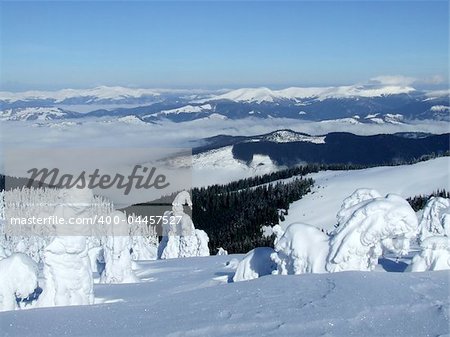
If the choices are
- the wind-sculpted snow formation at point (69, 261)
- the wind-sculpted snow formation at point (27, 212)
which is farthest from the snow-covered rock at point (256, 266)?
the wind-sculpted snow formation at point (27, 212)

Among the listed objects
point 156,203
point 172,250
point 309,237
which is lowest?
point 156,203

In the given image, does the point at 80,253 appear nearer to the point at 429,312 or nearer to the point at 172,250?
the point at 429,312

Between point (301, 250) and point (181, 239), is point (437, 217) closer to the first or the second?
point (301, 250)

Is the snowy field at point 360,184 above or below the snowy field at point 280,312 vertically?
below

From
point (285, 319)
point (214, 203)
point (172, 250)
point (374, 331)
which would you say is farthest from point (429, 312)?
point (214, 203)

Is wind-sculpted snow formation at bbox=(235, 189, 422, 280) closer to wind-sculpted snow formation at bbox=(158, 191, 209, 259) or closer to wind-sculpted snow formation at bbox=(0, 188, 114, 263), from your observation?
wind-sculpted snow formation at bbox=(158, 191, 209, 259)

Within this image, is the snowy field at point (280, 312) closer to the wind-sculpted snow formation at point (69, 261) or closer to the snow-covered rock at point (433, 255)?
the wind-sculpted snow formation at point (69, 261)
